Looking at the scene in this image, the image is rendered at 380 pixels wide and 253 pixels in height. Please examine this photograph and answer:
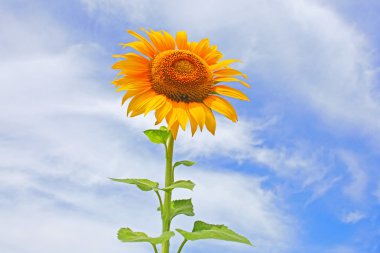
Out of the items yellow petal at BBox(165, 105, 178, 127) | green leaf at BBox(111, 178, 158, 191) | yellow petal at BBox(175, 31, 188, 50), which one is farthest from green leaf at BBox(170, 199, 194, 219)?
yellow petal at BBox(175, 31, 188, 50)

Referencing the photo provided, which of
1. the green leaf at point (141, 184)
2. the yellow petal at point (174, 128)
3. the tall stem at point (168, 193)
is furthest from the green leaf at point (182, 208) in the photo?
the yellow petal at point (174, 128)

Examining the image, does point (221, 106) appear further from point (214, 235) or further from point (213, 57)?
point (214, 235)

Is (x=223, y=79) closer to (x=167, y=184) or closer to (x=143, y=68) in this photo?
(x=143, y=68)

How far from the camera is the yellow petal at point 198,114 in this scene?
379 cm

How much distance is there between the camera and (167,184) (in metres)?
4.00

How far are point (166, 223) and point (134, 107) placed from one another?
3.20 ft

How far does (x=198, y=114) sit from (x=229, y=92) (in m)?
0.46

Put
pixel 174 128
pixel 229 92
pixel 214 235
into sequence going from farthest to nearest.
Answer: pixel 229 92, pixel 174 128, pixel 214 235

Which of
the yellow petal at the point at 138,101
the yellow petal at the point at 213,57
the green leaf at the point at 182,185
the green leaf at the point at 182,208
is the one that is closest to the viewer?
the green leaf at the point at 182,185

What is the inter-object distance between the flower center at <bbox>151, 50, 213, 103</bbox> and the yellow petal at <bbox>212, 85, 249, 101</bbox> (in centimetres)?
8

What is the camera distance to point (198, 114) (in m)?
3.82

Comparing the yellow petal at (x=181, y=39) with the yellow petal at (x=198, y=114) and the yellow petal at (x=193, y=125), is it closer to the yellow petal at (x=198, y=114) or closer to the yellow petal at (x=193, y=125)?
the yellow petal at (x=198, y=114)

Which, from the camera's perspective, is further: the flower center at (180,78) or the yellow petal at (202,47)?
the yellow petal at (202,47)

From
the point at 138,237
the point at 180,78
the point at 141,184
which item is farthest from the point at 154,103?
the point at 138,237
